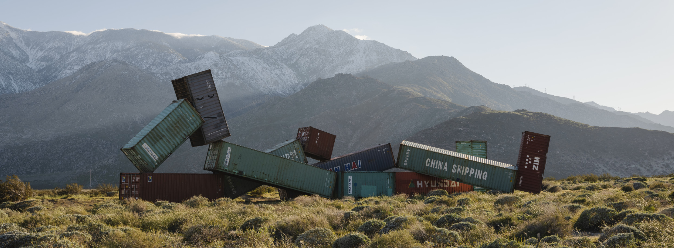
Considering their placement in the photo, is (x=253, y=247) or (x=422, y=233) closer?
(x=253, y=247)

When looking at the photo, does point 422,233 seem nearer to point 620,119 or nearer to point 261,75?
point 261,75

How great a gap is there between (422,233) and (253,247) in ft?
17.1

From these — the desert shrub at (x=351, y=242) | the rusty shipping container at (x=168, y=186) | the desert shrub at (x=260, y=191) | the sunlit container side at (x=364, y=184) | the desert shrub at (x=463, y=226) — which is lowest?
the desert shrub at (x=260, y=191)

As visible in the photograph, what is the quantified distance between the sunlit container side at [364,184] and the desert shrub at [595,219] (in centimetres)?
1696

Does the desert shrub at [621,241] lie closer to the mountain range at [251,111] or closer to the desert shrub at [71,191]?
the desert shrub at [71,191]

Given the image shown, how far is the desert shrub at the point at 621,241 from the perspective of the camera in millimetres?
9914

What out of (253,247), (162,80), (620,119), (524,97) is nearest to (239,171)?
(253,247)

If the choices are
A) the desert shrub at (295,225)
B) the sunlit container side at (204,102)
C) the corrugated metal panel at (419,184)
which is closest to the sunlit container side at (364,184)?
the corrugated metal panel at (419,184)

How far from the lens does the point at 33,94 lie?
139m

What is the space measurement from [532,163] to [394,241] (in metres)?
23.4

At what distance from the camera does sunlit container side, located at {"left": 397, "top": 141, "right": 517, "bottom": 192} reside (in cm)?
2925

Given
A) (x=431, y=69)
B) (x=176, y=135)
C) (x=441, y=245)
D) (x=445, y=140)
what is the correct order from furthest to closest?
(x=431, y=69)
(x=445, y=140)
(x=176, y=135)
(x=441, y=245)

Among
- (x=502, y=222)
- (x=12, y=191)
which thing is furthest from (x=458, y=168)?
(x=12, y=191)

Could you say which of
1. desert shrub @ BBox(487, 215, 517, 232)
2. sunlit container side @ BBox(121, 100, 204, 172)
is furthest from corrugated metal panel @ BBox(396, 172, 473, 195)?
sunlit container side @ BBox(121, 100, 204, 172)
